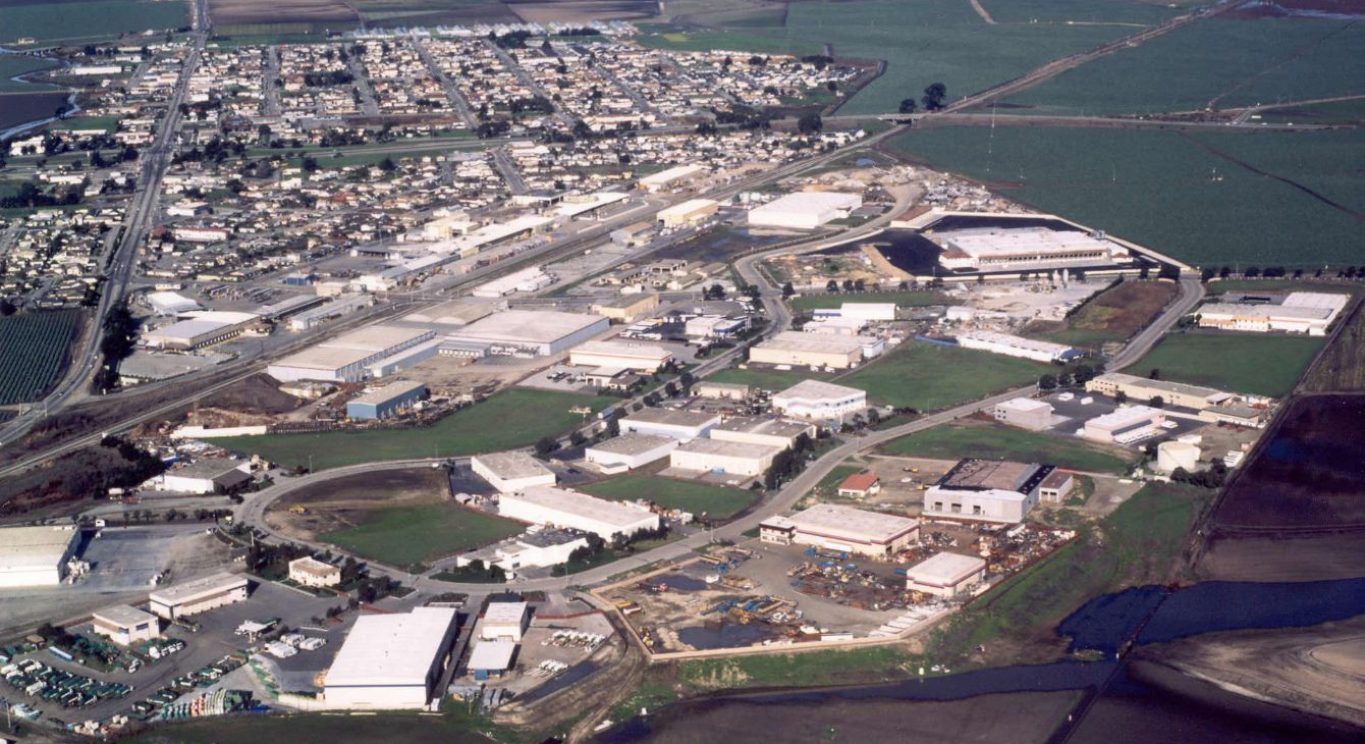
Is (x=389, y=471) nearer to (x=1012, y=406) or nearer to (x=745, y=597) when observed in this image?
(x=745, y=597)

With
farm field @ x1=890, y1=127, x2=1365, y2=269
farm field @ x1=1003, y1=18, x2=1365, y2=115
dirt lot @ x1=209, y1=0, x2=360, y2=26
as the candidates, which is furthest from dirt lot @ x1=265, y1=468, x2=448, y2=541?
dirt lot @ x1=209, y1=0, x2=360, y2=26

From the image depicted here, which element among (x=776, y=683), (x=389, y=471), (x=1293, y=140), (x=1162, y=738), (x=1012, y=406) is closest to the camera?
(x=1162, y=738)

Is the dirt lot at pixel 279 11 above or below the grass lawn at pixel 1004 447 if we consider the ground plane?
above

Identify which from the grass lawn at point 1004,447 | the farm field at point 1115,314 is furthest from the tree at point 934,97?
the grass lawn at point 1004,447

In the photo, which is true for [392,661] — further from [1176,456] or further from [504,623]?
[1176,456]

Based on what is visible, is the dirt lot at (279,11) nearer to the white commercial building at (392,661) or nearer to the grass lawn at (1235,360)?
the grass lawn at (1235,360)

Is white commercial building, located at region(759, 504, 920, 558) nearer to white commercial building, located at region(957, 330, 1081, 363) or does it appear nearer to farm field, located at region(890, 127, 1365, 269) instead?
white commercial building, located at region(957, 330, 1081, 363)

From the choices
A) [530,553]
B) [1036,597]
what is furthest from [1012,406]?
[530,553]
